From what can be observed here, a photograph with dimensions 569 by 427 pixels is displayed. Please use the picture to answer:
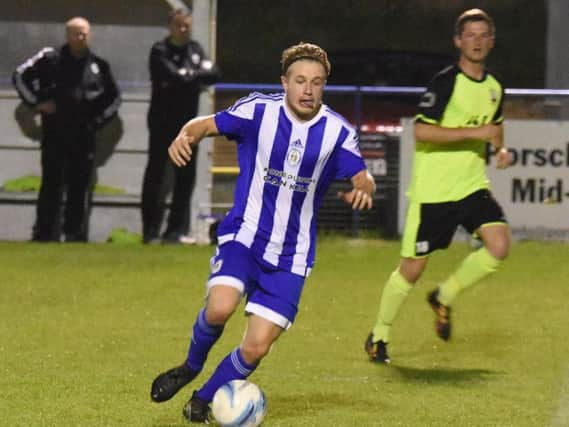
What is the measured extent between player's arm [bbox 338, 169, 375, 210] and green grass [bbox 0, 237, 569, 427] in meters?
1.07

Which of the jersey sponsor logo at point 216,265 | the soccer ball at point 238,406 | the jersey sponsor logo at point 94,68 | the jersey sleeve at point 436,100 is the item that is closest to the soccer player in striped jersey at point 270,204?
the jersey sponsor logo at point 216,265

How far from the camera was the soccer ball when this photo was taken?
21.1ft

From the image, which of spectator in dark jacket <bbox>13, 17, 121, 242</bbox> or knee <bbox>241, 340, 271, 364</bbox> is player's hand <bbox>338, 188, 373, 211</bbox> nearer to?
knee <bbox>241, 340, 271, 364</bbox>

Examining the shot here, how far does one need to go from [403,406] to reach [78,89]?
7.93 metres

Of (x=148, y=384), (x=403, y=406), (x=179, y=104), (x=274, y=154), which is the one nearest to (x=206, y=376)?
(x=148, y=384)

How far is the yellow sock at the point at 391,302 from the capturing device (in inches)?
354

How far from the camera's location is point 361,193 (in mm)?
6773

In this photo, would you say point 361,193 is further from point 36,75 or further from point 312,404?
point 36,75

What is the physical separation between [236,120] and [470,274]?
254 centimetres

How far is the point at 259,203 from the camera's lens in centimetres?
695

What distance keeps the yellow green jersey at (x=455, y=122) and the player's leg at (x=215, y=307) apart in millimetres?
2310

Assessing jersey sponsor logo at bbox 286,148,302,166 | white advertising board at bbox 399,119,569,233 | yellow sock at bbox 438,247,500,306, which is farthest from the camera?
white advertising board at bbox 399,119,569,233

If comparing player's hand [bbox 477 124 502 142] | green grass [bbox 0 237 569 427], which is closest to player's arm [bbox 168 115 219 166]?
green grass [bbox 0 237 569 427]

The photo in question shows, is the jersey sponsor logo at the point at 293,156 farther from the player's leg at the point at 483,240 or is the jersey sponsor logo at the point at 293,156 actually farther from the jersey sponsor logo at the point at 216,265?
the player's leg at the point at 483,240
